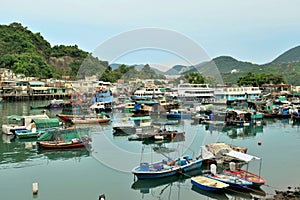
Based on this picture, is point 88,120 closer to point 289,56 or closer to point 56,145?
point 56,145

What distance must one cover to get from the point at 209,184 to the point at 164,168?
65.5 inches

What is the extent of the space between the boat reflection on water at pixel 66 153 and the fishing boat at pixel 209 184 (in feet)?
17.9

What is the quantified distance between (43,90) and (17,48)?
2441 centimetres

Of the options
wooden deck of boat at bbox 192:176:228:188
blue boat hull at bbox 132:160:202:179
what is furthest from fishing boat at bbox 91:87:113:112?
wooden deck of boat at bbox 192:176:228:188

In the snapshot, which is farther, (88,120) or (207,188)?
(88,120)

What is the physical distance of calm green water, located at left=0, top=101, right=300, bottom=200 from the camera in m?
9.30

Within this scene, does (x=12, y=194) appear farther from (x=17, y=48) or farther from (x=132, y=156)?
(x=17, y=48)

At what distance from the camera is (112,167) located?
12.1 metres

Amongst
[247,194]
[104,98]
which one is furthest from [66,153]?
[104,98]

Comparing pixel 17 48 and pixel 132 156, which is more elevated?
pixel 17 48

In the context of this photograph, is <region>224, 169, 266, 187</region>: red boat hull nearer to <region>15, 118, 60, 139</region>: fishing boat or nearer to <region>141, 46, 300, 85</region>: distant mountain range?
<region>15, 118, 60, 139</region>: fishing boat

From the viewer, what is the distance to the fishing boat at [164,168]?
991cm

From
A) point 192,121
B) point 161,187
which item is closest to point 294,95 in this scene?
point 192,121

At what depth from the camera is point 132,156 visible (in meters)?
13.0
